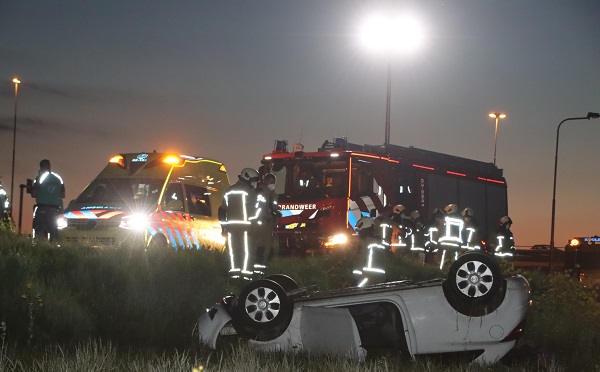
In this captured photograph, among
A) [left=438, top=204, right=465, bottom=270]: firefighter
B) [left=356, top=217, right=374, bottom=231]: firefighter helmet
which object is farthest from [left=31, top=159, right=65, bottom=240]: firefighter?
[left=438, top=204, right=465, bottom=270]: firefighter

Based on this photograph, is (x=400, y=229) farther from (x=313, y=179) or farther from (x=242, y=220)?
(x=242, y=220)

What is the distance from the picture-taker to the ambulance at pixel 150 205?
17.7m

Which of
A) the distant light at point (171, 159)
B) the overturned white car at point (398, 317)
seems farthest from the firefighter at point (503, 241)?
the overturned white car at point (398, 317)

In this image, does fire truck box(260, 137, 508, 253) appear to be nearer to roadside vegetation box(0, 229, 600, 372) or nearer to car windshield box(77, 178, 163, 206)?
roadside vegetation box(0, 229, 600, 372)

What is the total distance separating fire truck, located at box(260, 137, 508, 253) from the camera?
73.8ft

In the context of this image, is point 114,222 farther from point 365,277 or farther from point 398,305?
point 398,305

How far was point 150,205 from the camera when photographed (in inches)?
708

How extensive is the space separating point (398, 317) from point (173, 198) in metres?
9.34

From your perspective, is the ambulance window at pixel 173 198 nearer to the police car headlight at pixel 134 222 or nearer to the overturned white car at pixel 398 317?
the police car headlight at pixel 134 222

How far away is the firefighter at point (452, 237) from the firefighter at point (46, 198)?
26.0ft

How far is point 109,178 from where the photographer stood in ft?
62.7

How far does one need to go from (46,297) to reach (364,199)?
1188cm

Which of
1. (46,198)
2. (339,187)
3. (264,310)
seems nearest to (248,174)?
(46,198)

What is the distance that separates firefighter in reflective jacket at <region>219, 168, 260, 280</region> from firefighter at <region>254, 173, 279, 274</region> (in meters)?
0.10
